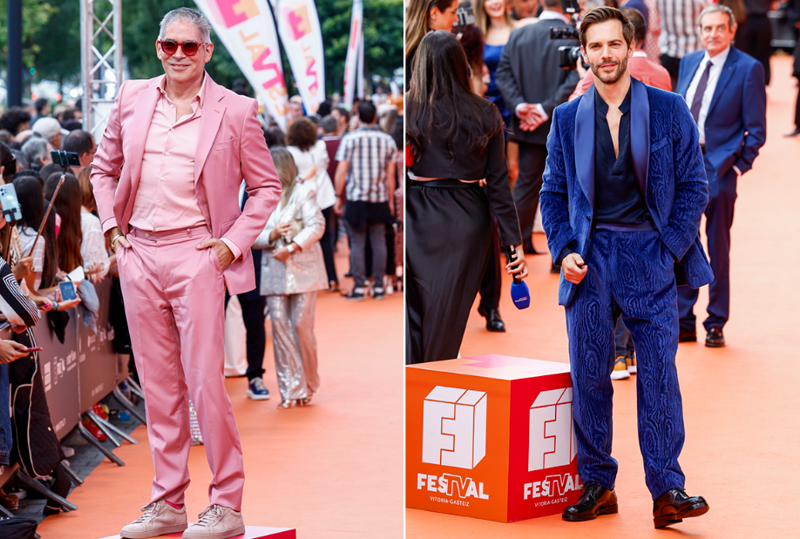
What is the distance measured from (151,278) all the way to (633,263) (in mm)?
1980

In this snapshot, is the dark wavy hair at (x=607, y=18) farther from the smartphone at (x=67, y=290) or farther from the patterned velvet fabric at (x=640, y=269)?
the smartphone at (x=67, y=290)

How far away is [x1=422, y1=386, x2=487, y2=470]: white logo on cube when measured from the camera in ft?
Result: 14.1

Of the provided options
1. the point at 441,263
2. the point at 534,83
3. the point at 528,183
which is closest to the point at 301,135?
the point at 534,83

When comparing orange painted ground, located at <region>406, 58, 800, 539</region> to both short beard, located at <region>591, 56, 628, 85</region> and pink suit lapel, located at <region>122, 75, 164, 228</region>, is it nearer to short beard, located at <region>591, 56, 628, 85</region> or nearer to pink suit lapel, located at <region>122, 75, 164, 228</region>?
short beard, located at <region>591, 56, 628, 85</region>

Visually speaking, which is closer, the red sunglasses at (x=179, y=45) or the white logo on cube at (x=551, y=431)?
the red sunglasses at (x=179, y=45)

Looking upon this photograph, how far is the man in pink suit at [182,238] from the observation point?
3.66 meters

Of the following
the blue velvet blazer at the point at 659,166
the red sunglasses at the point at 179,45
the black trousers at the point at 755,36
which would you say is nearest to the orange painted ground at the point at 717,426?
the blue velvet blazer at the point at 659,166

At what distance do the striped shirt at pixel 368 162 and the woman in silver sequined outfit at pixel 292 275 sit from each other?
159 inches

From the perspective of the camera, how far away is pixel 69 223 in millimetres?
5891

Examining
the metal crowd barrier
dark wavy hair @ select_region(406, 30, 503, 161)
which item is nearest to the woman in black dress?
dark wavy hair @ select_region(406, 30, 503, 161)

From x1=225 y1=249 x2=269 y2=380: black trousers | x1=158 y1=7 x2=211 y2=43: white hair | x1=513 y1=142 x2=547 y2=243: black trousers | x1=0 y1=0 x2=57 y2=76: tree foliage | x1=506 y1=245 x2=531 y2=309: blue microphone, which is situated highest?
x1=0 y1=0 x2=57 y2=76: tree foliage

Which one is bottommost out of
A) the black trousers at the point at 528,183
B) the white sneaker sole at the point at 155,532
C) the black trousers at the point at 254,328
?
the black trousers at the point at 254,328

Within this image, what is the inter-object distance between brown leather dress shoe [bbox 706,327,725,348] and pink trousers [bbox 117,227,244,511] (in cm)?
434

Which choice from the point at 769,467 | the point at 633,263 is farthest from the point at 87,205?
the point at 769,467
